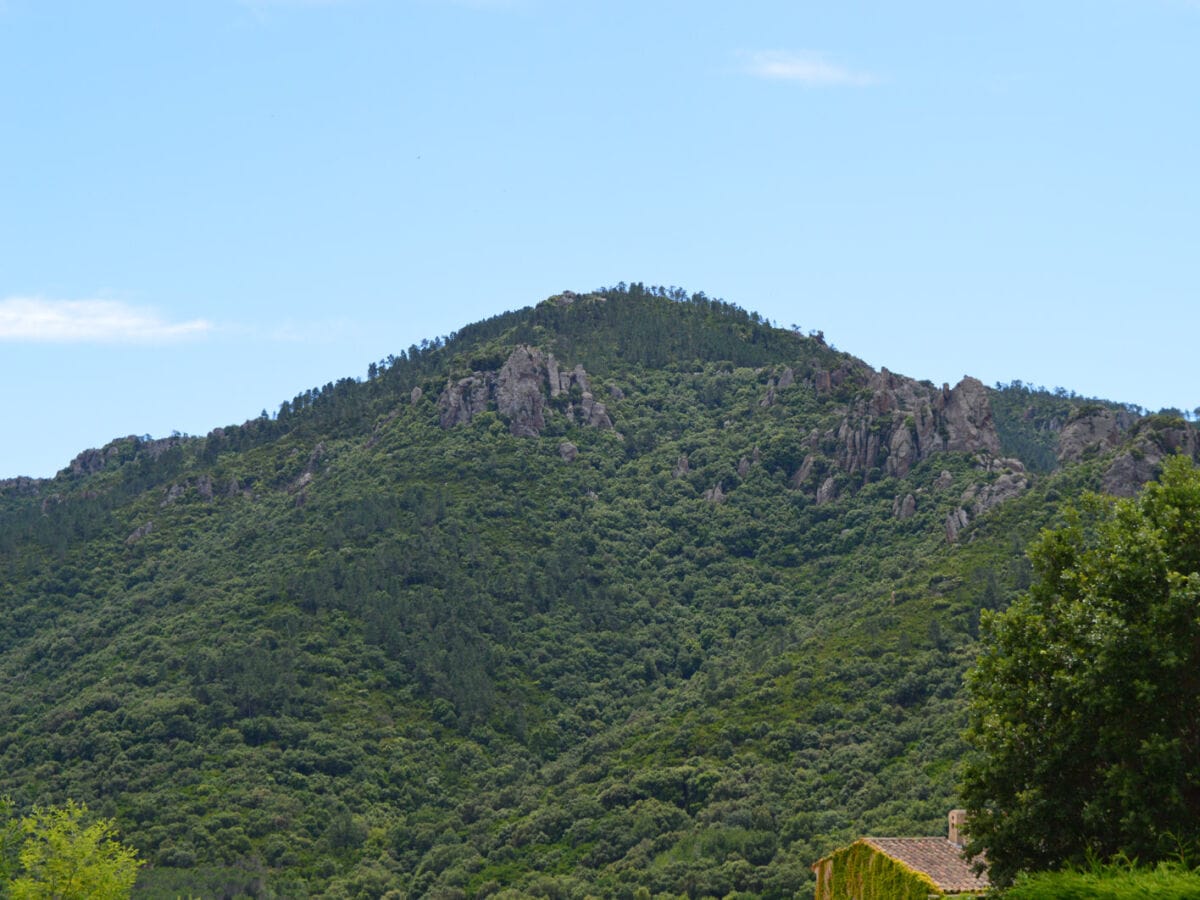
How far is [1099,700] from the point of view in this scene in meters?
31.4

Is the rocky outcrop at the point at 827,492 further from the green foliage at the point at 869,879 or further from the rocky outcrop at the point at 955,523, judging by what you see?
the green foliage at the point at 869,879

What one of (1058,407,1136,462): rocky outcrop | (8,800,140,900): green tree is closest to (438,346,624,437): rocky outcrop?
(1058,407,1136,462): rocky outcrop

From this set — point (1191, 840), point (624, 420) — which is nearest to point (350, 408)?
point (624, 420)

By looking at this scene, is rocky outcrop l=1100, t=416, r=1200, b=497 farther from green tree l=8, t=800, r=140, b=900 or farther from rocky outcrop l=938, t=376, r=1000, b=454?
green tree l=8, t=800, r=140, b=900

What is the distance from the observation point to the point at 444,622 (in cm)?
13725

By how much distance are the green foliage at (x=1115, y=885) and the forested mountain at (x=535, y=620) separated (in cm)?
Answer: 4676

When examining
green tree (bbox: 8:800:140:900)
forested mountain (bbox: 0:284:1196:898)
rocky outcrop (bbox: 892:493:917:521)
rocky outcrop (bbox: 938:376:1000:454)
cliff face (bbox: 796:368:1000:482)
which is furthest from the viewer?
cliff face (bbox: 796:368:1000:482)

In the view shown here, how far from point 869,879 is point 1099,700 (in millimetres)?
14099

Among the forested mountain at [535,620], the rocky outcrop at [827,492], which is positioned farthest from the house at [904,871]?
the rocky outcrop at [827,492]

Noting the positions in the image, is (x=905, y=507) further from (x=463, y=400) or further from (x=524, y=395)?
(x=463, y=400)

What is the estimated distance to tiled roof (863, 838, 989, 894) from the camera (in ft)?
130

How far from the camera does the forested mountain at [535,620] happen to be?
97.4m

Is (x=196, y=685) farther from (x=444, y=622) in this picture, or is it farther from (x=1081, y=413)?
(x=1081, y=413)

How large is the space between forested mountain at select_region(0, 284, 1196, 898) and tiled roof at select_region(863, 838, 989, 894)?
2955 cm
